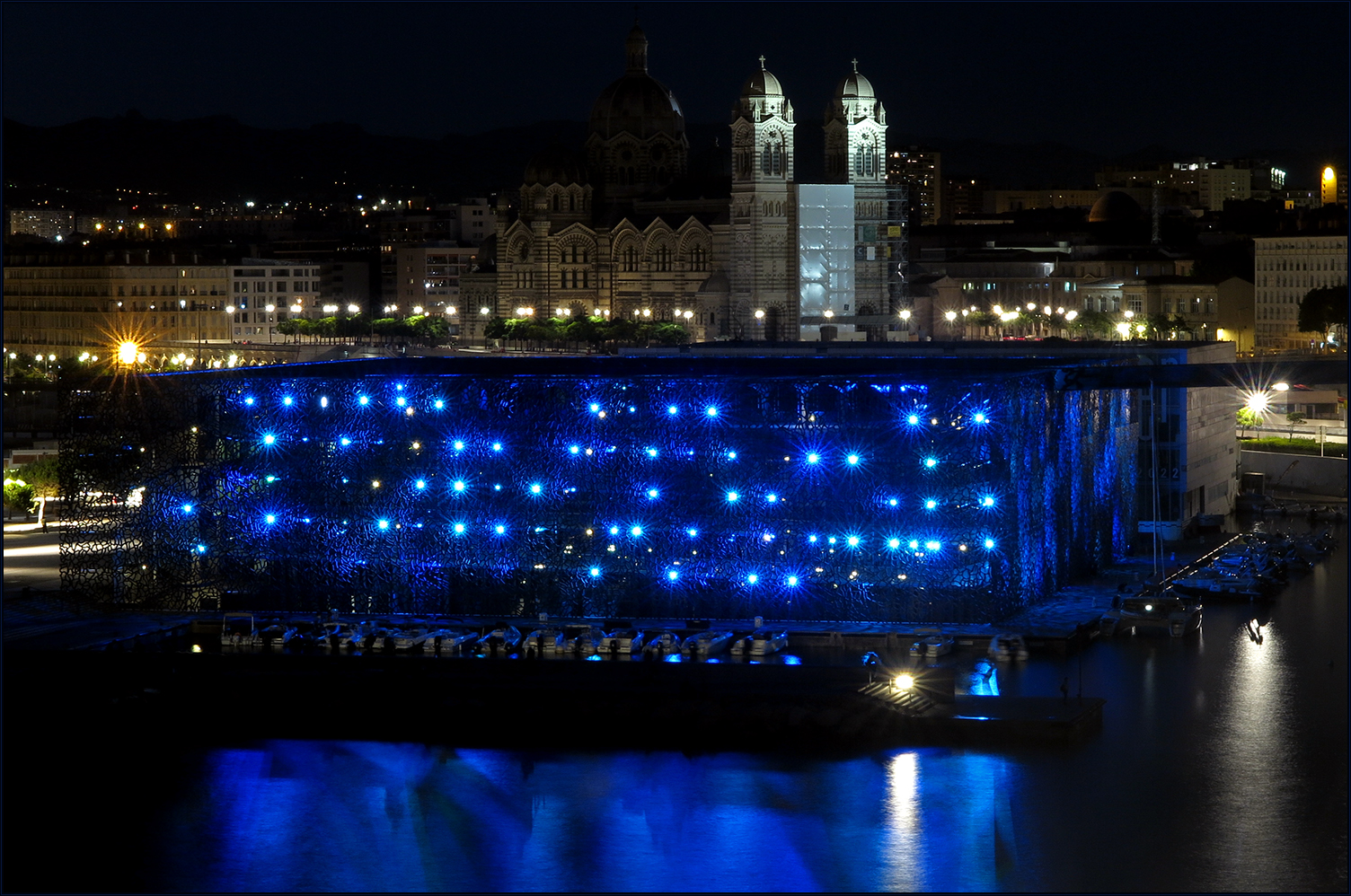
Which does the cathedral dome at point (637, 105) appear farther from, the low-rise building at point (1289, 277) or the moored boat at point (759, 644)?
the moored boat at point (759, 644)

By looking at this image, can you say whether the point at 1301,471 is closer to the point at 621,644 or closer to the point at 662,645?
the point at 662,645

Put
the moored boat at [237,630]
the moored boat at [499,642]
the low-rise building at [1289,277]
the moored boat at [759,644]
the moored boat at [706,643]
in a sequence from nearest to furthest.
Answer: the moored boat at [706,643], the moored boat at [759,644], the moored boat at [499,642], the moored boat at [237,630], the low-rise building at [1289,277]

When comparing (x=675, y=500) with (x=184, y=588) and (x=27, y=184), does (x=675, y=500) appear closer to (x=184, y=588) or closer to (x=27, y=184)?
(x=184, y=588)

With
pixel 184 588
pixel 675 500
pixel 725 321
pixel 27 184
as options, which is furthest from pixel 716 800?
pixel 27 184

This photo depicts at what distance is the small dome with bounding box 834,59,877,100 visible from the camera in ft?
217

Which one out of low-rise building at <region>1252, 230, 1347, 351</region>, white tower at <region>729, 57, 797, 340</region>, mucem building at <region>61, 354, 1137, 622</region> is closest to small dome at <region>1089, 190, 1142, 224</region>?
low-rise building at <region>1252, 230, 1347, 351</region>

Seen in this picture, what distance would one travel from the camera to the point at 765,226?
66188 mm

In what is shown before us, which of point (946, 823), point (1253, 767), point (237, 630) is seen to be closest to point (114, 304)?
point (237, 630)

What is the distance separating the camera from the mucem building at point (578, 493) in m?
32.1

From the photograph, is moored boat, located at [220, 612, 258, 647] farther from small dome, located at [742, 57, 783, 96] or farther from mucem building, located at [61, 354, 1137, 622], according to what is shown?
small dome, located at [742, 57, 783, 96]

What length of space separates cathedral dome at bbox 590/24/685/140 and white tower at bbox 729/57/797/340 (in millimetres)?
10029

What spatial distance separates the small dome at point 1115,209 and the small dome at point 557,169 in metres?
30.3

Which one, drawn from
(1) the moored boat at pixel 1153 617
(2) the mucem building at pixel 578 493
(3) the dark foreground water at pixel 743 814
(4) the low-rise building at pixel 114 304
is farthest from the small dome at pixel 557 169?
(3) the dark foreground water at pixel 743 814

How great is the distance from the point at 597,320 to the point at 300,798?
43.5 metres
